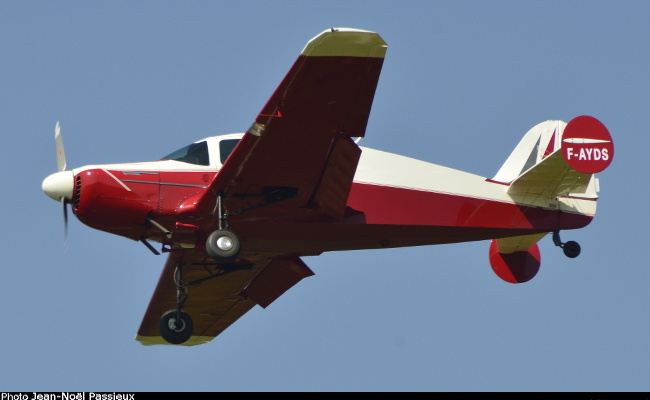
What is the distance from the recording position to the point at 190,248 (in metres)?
16.6

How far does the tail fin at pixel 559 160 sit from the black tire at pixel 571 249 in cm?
81

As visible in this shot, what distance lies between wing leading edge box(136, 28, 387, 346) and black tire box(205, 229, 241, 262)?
17.7 inches

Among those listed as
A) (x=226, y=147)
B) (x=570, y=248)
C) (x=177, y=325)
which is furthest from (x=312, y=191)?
(x=570, y=248)

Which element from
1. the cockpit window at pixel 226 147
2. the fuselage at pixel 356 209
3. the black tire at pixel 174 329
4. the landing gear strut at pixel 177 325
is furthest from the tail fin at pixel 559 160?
the black tire at pixel 174 329

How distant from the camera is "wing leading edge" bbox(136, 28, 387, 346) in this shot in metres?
13.9

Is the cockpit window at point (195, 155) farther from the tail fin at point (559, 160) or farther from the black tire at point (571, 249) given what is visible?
the black tire at point (571, 249)

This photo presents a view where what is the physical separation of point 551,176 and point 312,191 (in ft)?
13.3

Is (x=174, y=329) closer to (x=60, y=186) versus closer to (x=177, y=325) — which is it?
(x=177, y=325)

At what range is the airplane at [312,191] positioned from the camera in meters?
14.5

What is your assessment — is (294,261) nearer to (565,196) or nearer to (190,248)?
(190,248)

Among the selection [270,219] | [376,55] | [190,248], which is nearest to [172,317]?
[190,248]

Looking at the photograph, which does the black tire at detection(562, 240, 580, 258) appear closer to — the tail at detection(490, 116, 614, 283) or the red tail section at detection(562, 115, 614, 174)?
the tail at detection(490, 116, 614, 283)

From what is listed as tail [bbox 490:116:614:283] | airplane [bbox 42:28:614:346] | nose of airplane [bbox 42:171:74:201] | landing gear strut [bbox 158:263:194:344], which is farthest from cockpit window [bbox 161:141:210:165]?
tail [bbox 490:116:614:283]

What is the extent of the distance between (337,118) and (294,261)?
166 inches
